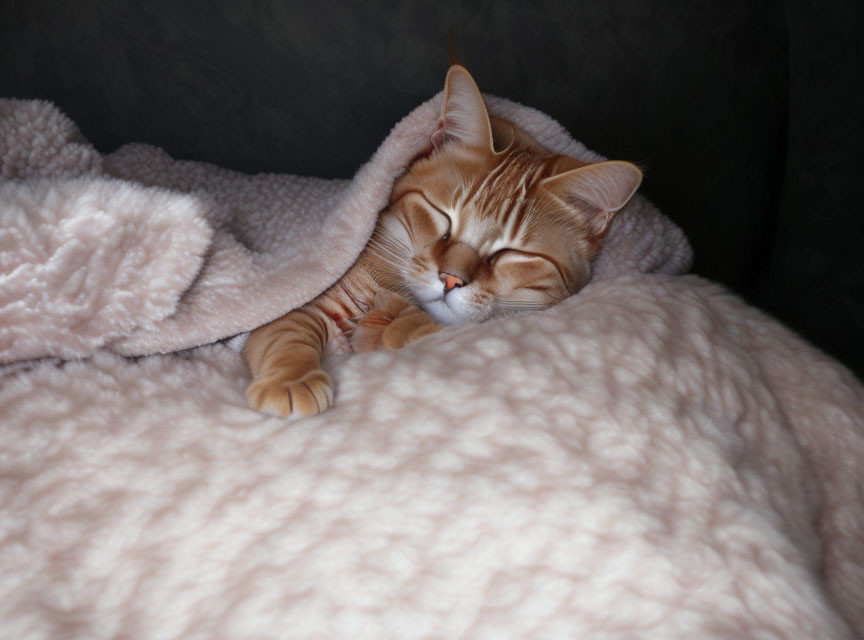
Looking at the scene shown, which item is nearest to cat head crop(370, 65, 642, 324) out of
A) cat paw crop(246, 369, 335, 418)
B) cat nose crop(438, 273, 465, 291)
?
cat nose crop(438, 273, 465, 291)

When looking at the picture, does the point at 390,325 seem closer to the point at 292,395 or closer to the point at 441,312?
the point at 441,312

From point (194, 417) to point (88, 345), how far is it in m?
0.16

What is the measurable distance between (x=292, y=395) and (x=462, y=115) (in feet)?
1.79

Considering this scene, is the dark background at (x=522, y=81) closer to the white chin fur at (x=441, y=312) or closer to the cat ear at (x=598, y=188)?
the cat ear at (x=598, y=188)

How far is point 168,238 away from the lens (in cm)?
79

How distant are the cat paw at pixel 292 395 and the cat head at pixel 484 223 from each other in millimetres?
319

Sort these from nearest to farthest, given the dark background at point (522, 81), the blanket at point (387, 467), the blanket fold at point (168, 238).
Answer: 1. the blanket at point (387, 467)
2. the blanket fold at point (168, 238)
3. the dark background at point (522, 81)

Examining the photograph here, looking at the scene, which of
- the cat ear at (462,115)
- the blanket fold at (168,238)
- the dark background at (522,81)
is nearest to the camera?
the blanket fold at (168,238)

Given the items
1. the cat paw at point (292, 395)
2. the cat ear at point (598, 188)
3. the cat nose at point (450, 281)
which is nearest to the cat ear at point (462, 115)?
the cat ear at point (598, 188)

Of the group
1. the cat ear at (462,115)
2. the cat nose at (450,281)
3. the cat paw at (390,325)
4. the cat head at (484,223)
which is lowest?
the cat paw at (390,325)

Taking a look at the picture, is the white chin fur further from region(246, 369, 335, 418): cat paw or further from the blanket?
region(246, 369, 335, 418): cat paw

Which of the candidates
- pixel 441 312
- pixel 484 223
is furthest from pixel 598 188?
pixel 441 312

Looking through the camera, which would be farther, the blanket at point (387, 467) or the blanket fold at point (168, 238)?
the blanket fold at point (168, 238)

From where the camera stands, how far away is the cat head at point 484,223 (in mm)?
1044
